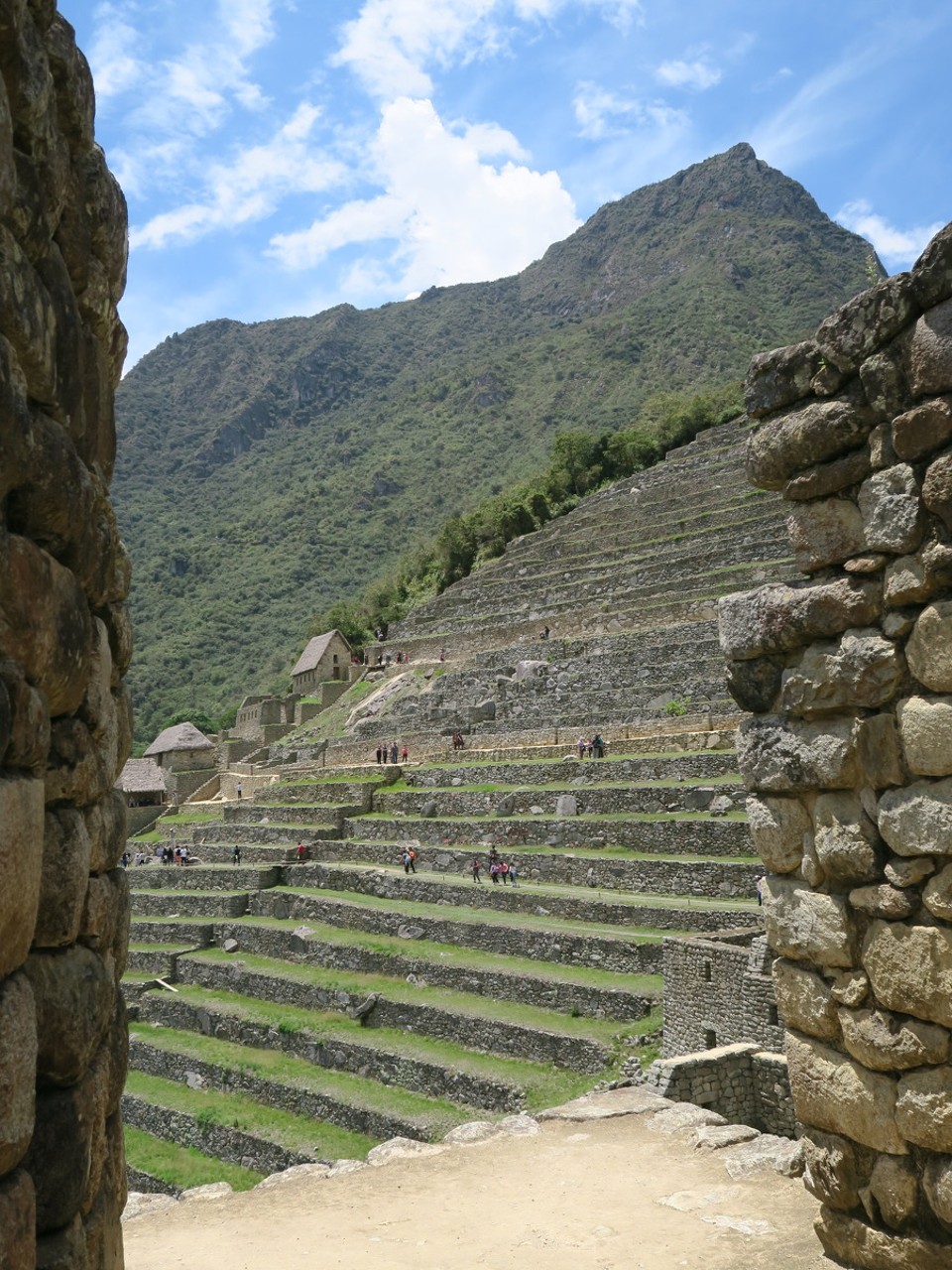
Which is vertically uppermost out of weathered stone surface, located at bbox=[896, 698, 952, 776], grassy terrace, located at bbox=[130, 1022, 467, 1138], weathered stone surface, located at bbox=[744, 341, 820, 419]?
weathered stone surface, located at bbox=[744, 341, 820, 419]

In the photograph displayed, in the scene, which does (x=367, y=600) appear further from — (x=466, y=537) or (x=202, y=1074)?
(x=202, y=1074)

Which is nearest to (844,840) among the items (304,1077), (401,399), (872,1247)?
(872,1247)

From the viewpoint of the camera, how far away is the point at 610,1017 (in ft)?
42.9

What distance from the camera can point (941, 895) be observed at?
377 cm

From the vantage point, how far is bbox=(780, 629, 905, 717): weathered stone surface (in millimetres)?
4039

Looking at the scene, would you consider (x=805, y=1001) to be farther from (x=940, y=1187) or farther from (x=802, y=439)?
(x=802, y=439)

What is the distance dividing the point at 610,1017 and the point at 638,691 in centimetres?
1173

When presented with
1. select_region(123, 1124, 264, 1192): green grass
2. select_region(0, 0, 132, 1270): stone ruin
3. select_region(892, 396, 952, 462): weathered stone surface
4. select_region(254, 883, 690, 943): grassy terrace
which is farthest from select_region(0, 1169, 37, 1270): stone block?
select_region(254, 883, 690, 943): grassy terrace

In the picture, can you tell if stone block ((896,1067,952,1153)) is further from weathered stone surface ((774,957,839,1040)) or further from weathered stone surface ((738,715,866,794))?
weathered stone surface ((738,715,866,794))

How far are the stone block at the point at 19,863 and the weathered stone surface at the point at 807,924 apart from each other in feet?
9.71

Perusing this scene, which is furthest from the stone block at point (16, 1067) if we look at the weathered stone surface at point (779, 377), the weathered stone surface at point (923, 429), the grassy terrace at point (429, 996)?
the grassy terrace at point (429, 996)

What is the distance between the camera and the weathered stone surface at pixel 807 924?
13.7 ft

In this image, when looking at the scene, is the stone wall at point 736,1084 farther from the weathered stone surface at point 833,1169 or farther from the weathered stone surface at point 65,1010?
the weathered stone surface at point 65,1010

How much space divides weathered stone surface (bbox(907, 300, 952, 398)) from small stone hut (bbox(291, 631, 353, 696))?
137ft
